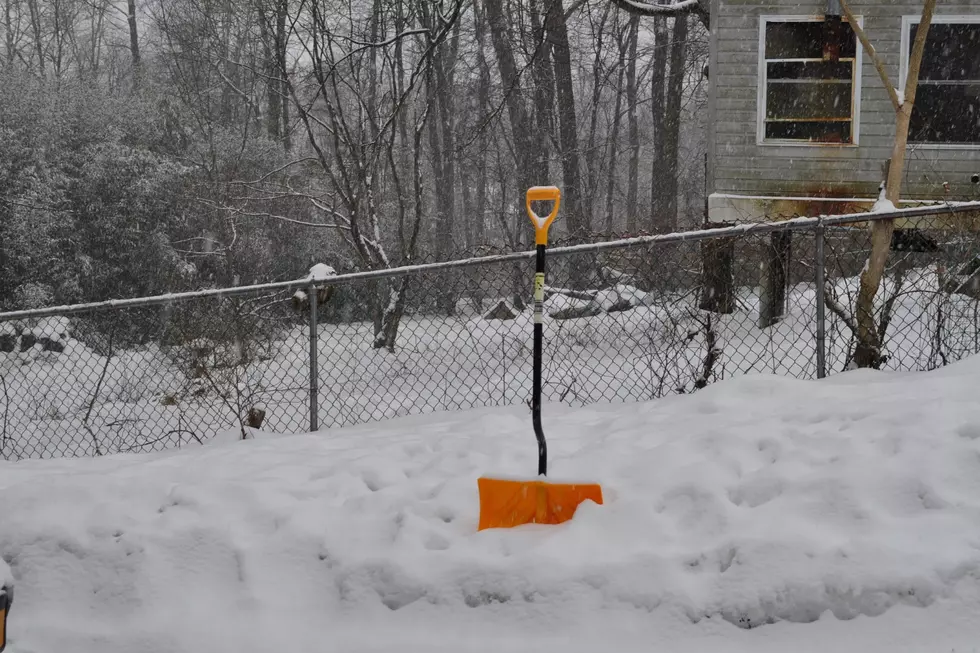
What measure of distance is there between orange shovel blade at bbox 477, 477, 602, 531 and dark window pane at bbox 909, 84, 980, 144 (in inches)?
383

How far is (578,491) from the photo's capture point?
2.93 metres

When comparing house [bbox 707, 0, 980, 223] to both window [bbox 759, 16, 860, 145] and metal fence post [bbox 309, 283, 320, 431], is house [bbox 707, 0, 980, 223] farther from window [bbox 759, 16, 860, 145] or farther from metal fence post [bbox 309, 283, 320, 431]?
metal fence post [bbox 309, 283, 320, 431]

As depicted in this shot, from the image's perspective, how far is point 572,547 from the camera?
2.72 m

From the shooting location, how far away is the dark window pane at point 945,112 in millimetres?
10523

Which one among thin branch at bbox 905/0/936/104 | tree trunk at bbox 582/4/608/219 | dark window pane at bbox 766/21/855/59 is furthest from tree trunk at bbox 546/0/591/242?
thin branch at bbox 905/0/936/104

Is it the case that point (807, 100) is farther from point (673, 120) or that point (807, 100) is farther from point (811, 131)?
point (673, 120)

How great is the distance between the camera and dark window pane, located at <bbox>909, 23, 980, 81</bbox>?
10.1 meters

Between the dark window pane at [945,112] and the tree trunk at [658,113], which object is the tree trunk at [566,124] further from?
the dark window pane at [945,112]

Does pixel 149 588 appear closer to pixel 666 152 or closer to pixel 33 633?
pixel 33 633

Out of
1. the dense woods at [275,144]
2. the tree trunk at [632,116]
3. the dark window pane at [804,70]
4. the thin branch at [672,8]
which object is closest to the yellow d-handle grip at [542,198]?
the dense woods at [275,144]

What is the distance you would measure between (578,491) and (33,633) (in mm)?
2004

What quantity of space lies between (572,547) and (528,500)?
28 cm

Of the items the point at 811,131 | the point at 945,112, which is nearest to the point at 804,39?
the point at 811,131

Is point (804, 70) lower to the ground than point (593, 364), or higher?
higher
